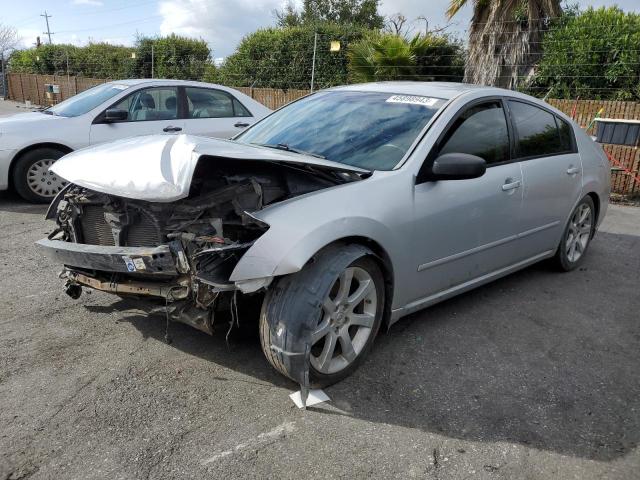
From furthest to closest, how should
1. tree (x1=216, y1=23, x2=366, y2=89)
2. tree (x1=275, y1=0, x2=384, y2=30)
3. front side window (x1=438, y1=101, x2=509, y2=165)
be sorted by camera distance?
tree (x1=275, y1=0, x2=384, y2=30)
tree (x1=216, y1=23, x2=366, y2=89)
front side window (x1=438, y1=101, x2=509, y2=165)

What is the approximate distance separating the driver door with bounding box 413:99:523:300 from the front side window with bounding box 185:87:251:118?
16.1 feet

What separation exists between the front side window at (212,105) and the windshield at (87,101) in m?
0.91

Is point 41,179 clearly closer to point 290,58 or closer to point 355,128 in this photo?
point 355,128

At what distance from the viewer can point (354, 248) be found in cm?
308

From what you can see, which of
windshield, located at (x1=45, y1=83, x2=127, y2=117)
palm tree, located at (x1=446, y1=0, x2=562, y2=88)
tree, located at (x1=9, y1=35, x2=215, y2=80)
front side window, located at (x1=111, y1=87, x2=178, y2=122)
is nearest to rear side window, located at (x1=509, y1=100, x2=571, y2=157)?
front side window, located at (x1=111, y1=87, x2=178, y2=122)

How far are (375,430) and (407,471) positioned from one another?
309mm

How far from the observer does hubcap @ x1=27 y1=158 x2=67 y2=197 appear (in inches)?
280

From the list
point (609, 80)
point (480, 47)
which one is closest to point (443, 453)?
point (609, 80)

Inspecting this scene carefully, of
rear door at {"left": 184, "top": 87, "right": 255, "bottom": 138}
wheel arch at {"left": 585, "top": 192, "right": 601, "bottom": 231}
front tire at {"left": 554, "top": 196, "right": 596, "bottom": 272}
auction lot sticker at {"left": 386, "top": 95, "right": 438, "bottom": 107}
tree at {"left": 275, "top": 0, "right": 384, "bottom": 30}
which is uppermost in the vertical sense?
tree at {"left": 275, "top": 0, "right": 384, "bottom": 30}

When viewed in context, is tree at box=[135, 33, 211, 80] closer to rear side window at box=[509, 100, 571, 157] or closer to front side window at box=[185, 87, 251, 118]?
front side window at box=[185, 87, 251, 118]

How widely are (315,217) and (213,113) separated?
18.7ft

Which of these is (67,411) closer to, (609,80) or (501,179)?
(501,179)

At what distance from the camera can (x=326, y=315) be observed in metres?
3.02

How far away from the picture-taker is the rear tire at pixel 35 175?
703 cm
